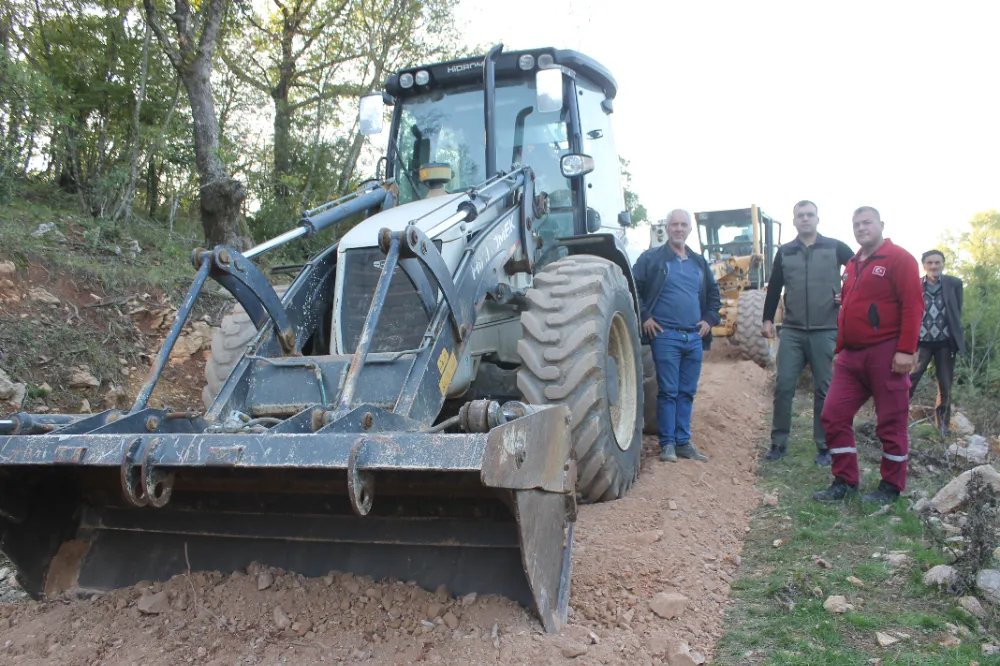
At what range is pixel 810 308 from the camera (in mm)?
5812

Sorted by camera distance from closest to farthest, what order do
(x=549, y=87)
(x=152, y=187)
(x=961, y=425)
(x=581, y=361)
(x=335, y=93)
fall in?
(x=581, y=361)
(x=549, y=87)
(x=961, y=425)
(x=152, y=187)
(x=335, y=93)

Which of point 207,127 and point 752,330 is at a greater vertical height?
point 207,127

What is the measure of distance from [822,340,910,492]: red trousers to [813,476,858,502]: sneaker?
44 mm

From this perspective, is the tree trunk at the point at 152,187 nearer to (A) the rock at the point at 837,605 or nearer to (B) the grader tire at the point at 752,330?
(B) the grader tire at the point at 752,330

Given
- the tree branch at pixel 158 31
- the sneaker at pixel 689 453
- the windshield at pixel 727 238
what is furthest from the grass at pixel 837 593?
the windshield at pixel 727 238

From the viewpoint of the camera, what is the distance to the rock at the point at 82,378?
20.0 feet

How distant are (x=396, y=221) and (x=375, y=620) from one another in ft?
7.44

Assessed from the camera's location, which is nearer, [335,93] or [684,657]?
[684,657]

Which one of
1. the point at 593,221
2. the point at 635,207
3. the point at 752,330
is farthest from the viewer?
the point at 635,207

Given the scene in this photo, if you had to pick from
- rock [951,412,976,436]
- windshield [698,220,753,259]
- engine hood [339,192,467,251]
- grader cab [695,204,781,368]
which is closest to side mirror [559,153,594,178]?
engine hood [339,192,467,251]

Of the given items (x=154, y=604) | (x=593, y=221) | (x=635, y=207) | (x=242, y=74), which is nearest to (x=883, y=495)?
(x=593, y=221)

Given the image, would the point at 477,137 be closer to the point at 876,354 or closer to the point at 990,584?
the point at 876,354

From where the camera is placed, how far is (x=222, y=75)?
14.3m

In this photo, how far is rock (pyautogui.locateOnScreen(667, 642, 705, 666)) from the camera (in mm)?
2777
